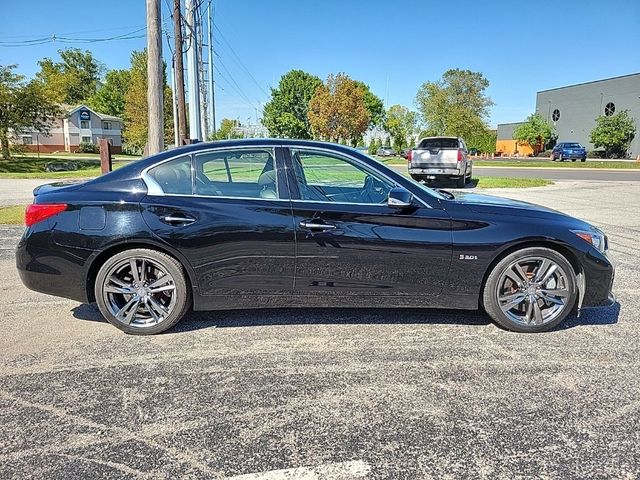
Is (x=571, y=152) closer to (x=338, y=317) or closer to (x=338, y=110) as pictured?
(x=338, y=110)

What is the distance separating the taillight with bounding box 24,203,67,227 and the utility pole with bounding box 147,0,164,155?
6092mm

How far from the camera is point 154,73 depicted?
9.73m

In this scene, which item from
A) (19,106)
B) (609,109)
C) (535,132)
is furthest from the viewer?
(535,132)

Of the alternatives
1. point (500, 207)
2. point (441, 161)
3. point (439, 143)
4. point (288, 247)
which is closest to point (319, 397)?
point (288, 247)

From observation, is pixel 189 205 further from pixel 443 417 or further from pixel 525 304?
pixel 525 304

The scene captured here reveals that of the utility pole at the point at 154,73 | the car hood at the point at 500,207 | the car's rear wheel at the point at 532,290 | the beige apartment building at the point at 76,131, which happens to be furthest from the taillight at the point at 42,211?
the beige apartment building at the point at 76,131

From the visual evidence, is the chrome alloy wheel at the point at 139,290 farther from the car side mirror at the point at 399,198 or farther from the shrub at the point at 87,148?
the shrub at the point at 87,148

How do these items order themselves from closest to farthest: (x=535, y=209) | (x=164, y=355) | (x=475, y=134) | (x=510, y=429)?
(x=510, y=429) → (x=164, y=355) → (x=535, y=209) → (x=475, y=134)

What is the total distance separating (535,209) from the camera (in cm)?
412

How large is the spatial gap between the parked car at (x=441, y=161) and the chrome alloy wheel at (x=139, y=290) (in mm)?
13600

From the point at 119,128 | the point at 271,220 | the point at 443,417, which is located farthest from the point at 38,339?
the point at 119,128

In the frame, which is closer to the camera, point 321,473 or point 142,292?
point 321,473

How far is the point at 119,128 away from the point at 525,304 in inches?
3221

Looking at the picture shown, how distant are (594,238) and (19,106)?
3658 cm
